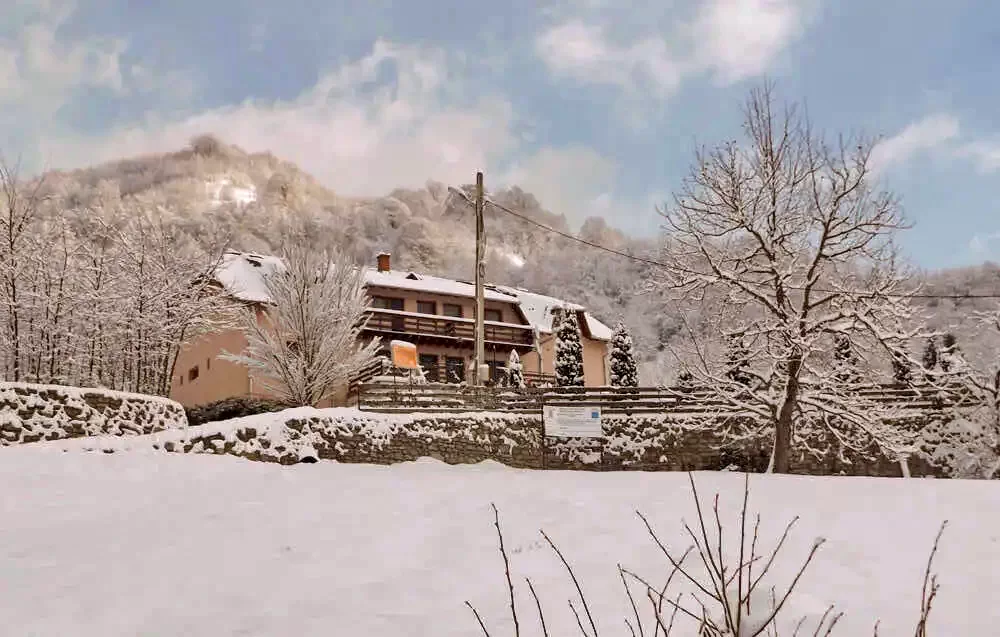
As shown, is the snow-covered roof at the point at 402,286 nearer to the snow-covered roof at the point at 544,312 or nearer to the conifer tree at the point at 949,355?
the snow-covered roof at the point at 544,312

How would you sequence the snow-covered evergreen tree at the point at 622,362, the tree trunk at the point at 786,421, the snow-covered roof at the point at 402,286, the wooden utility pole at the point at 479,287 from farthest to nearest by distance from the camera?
the snow-covered evergreen tree at the point at 622,362, the snow-covered roof at the point at 402,286, the wooden utility pole at the point at 479,287, the tree trunk at the point at 786,421

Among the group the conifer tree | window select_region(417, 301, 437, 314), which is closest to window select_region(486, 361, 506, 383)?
window select_region(417, 301, 437, 314)

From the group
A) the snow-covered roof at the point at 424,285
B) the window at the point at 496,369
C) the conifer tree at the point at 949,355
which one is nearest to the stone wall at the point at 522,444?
the conifer tree at the point at 949,355

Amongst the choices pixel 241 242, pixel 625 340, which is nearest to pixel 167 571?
pixel 625 340

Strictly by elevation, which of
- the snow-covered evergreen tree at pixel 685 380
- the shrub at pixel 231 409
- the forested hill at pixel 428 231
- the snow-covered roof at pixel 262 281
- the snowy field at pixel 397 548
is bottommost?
the snowy field at pixel 397 548

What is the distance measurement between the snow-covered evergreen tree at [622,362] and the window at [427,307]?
8.77m

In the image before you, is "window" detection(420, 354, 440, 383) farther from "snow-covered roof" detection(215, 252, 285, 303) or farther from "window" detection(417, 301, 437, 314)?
"snow-covered roof" detection(215, 252, 285, 303)

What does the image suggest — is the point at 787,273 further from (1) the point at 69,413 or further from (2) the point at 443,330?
(2) the point at 443,330

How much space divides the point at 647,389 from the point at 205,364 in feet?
62.1

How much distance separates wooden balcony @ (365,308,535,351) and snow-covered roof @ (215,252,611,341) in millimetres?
1225

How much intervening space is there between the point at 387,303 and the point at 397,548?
1088 inches

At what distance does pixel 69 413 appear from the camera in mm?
12766

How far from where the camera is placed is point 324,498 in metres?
9.27

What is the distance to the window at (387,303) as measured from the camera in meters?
33.7
